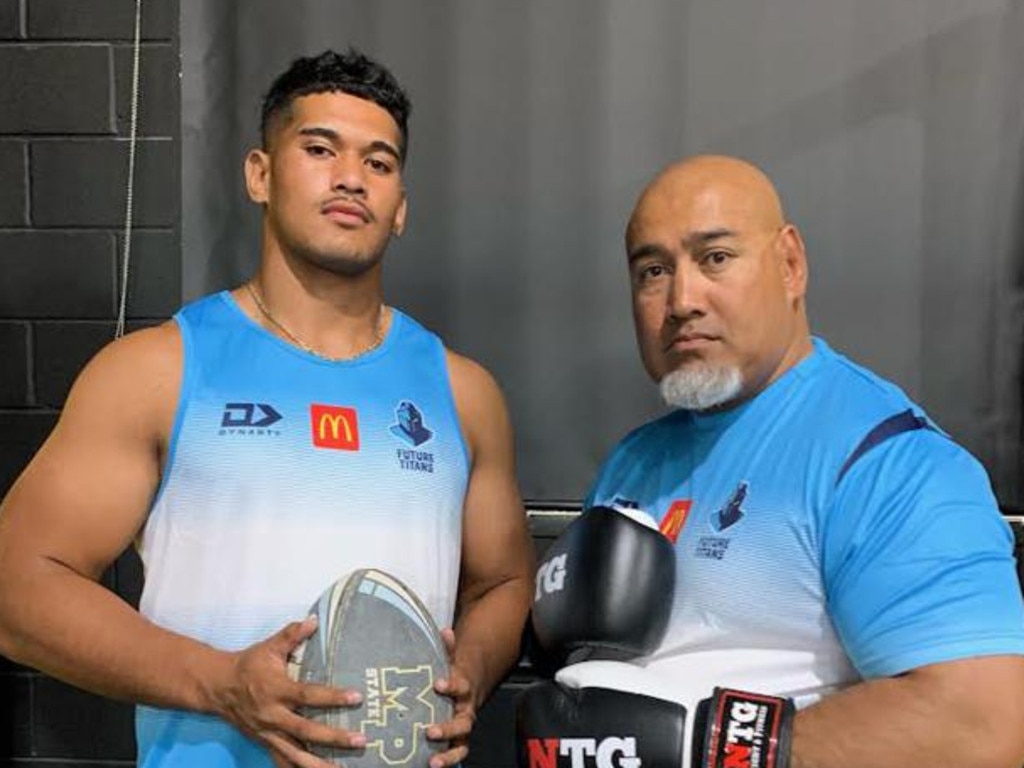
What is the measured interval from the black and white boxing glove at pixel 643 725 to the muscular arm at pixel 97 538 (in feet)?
1.40

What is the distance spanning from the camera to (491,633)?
5.90 feet

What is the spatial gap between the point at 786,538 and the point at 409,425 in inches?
23.0

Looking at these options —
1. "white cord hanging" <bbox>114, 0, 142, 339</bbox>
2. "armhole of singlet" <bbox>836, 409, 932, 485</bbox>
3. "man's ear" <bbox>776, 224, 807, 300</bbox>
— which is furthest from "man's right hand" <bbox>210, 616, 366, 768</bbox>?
"white cord hanging" <bbox>114, 0, 142, 339</bbox>

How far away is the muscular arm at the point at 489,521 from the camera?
1872 mm

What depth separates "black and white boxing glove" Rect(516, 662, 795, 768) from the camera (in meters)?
1.35

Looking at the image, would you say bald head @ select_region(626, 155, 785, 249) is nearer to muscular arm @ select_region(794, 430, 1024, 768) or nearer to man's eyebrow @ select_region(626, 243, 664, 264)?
man's eyebrow @ select_region(626, 243, 664, 264)

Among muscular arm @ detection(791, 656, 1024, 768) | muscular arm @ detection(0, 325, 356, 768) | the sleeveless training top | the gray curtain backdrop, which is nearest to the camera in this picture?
muscular arm @ detection(791, 656, 1024, 768)

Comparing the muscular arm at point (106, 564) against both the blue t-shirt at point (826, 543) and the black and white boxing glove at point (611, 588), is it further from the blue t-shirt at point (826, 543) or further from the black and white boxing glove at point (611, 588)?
the blue t-shirt at point (826, 543)

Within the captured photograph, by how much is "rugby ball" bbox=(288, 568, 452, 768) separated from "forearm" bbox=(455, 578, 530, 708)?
157mm

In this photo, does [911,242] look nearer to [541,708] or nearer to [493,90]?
[493,90]

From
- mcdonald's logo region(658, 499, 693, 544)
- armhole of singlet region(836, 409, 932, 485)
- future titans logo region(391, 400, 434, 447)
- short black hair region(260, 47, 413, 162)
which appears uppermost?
short black hair region(260, 47, 413, 162)

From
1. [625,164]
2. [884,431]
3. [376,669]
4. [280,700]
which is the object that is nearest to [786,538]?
[884,431]

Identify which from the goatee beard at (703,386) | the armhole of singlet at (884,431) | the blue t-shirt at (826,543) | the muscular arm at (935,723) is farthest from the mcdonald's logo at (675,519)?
the muscular arm at (935,723)

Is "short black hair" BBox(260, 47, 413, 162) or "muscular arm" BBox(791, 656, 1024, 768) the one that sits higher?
"short black hair" BBox(260, 47, 413, 162)
